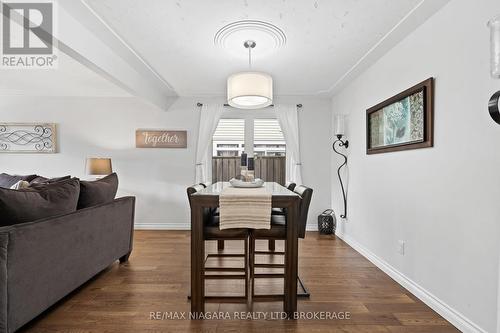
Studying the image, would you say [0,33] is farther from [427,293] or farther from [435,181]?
[427,293]

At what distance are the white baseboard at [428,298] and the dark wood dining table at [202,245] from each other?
104 cm

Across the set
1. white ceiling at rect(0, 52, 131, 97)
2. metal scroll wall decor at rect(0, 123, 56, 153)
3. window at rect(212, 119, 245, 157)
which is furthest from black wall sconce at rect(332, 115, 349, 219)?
metal scroll wall decor at rect(0, 123, 56, 153)

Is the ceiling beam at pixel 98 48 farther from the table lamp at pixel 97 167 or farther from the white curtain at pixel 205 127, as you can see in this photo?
the table lamp at pixel 97 167

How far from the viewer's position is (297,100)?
4.46 metres

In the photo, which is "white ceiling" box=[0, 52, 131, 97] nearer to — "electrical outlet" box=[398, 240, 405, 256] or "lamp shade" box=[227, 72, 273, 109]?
"lamp shade" box=[227, 72, 273, 109]

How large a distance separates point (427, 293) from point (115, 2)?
10.5 ft

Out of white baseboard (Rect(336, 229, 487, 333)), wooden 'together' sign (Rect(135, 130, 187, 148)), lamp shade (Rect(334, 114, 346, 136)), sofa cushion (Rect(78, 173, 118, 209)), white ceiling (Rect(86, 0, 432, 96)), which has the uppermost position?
white ceiling (Rect(86, 0, 432, 96))

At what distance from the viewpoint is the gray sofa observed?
1.52 meters

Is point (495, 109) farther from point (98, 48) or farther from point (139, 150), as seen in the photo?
point (139, 150)

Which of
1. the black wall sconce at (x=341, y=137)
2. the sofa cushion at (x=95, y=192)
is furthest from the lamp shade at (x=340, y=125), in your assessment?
the sofa cushion at (x=95, y=192)

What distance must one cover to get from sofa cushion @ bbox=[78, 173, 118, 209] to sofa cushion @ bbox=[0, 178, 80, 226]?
17 cm

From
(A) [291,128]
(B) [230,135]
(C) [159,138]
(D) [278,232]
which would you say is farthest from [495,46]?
(C) [159,138]

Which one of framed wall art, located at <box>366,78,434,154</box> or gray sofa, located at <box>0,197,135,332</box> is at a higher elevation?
framed wall art, located at <box>366,78,434,154</box>

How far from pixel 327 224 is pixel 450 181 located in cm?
247
